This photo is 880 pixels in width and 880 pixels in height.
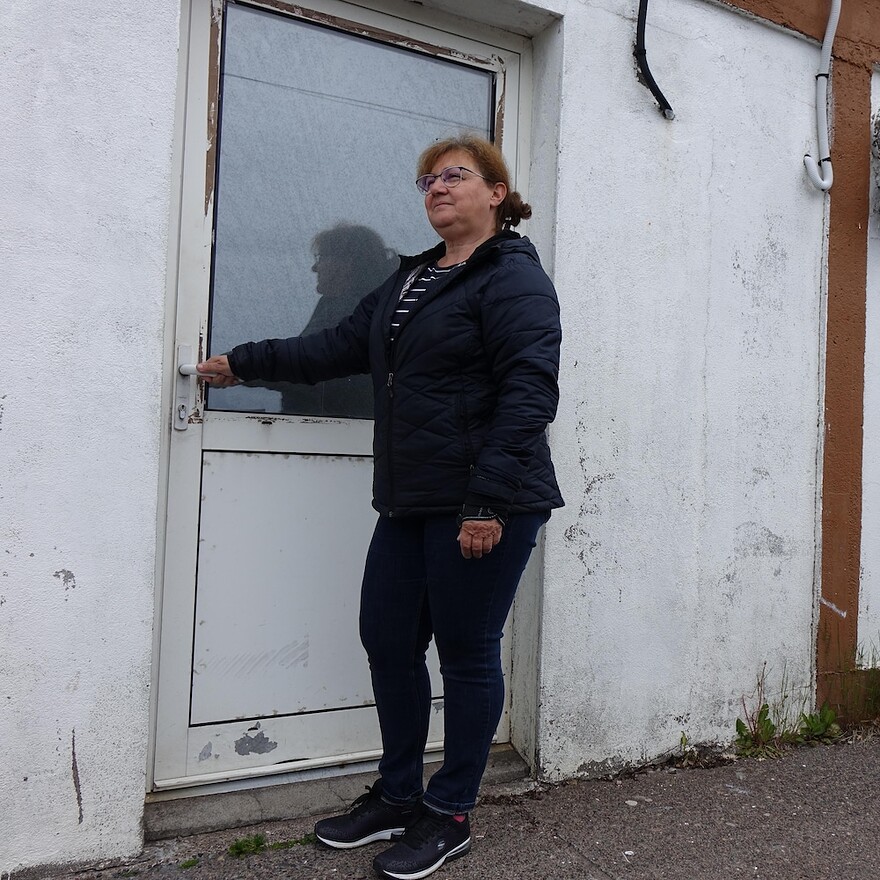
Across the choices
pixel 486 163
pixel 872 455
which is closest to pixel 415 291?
pixel 486 163

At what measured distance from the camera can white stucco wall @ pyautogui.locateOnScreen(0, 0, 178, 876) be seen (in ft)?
7.73

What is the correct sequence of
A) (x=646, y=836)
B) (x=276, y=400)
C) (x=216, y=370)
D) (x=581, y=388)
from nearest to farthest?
(x=216, y=370) < (x=646, y=836) < (x=276, y=400) < (x=581, y=388)

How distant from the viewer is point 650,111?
3.43 meters

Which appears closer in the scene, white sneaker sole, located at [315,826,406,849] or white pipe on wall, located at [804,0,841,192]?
white sneaker sole, located at [315,826,406,849]

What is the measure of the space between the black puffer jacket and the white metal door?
19.4 inches

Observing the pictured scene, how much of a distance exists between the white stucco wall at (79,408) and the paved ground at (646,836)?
0.94 feet

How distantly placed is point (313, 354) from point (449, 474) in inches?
24.4

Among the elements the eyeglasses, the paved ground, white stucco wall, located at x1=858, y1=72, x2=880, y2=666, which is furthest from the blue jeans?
white stucco wall, located at x1=858, y1=72, x2=880, y2=666

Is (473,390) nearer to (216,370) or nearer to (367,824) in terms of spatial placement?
(216,370)

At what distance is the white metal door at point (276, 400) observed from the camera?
2795 mm

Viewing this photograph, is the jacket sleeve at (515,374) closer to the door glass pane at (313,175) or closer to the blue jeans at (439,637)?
the blue jeans at (439,637)

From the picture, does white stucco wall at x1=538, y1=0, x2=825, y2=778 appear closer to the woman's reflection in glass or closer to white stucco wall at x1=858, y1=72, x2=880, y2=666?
white stucco wall at x1=858, y1=72, x2=880, y2=666

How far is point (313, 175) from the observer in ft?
9.96

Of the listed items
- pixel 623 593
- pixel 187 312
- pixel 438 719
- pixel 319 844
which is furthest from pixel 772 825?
pixel 187 312
